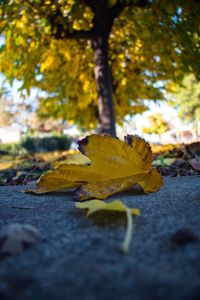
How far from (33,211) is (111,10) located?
379 cm

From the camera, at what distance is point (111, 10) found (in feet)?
13.6

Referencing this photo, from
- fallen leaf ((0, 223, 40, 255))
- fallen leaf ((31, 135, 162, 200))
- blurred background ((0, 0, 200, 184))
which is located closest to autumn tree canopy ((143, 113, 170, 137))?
blurred background ((0, 0, 200, 184))

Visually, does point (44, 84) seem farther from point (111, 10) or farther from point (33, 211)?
point (33, 211)

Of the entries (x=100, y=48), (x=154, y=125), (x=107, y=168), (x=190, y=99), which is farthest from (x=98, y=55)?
(x=190, y=99)

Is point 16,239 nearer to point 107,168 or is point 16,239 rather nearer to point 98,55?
point 107,168

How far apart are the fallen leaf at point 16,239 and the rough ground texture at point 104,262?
0.01 m

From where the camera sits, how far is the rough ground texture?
1.30 ft

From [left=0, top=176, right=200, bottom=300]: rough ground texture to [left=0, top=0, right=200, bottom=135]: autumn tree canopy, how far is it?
311 cm

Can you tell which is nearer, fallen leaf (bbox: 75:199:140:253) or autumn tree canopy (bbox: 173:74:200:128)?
fallen leaf (bbox: 75:199:140:253)

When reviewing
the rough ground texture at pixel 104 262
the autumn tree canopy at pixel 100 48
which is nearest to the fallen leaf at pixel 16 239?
the rough ground texture at pixel 104 262

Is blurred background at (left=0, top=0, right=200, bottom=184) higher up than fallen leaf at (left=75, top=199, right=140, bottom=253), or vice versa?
blurred background at (left=0, top=0, right=200, bottom=184)

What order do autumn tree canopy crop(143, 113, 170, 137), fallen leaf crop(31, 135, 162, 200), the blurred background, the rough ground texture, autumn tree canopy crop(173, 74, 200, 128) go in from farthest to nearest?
autumn tree canopy crop(173, 74, 200, 128)
autumn tree canopy crop(143, 113, 170, 137)
the blurred background
fallen leaf crop(31, 135, 162, 200)
the rough ground texture

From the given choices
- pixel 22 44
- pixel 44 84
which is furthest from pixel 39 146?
pixel 22 44

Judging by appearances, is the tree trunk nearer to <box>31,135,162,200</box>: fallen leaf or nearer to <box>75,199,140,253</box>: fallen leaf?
<box>31,135,162,200</box>: fallen leaf
